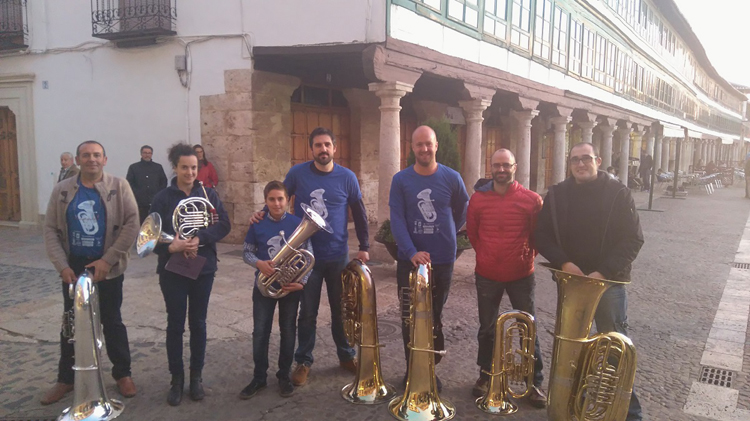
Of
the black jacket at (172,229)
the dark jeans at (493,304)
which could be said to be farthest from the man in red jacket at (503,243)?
the black jacket at (172,229)

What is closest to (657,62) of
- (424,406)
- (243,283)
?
(243,283)

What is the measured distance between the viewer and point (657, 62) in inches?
1033

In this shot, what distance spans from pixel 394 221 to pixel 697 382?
2.60 m

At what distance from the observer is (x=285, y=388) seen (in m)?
3.71

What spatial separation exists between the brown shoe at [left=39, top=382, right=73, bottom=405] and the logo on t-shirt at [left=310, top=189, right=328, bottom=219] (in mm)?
2079

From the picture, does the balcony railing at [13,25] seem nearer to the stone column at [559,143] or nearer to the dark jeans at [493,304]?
the dark jeans at [493,304]

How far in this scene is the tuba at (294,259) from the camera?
11.5 feet

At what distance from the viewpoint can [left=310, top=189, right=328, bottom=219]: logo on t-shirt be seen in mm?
3865

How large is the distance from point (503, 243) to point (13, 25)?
1168 cm

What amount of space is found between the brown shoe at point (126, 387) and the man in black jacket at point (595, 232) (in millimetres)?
2915

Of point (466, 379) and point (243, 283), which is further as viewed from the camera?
point (243, 283)

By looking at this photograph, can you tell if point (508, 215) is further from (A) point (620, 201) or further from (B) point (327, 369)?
(B) point (327, 369)

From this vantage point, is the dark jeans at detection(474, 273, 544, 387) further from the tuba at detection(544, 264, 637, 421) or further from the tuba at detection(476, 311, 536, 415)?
the tuba at detection(544, 264, 637, 421)

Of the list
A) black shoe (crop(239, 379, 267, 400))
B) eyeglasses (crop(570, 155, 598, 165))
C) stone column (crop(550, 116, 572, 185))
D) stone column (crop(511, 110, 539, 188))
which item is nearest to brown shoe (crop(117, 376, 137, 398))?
black shoe (crop(239, 379, 267, 400))
